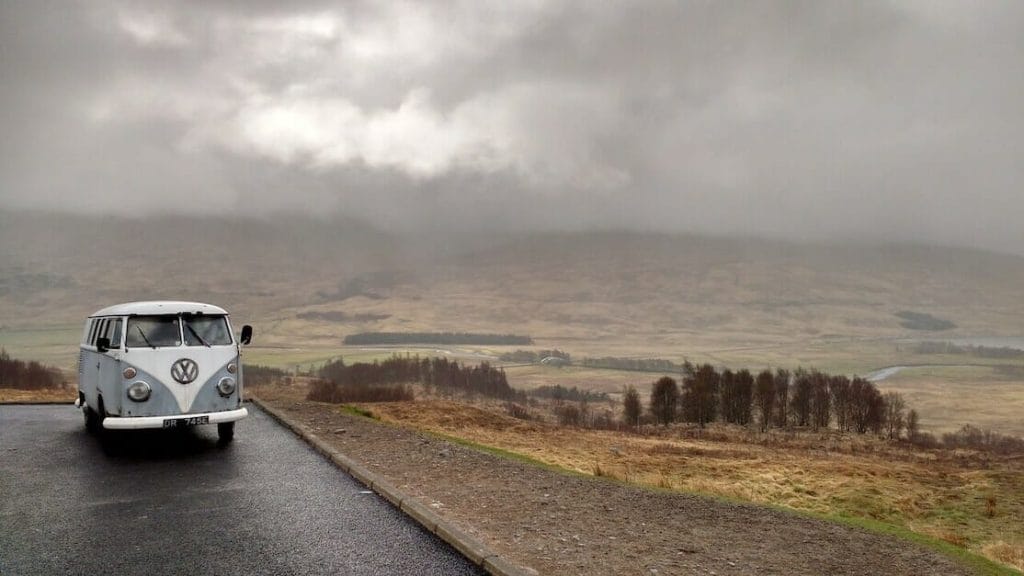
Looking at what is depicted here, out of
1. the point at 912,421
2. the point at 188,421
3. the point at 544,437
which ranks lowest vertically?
the point at 912,421

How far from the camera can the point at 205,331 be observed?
58.7ft

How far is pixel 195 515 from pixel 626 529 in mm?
7618

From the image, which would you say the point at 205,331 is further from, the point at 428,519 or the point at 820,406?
the point at 820,406

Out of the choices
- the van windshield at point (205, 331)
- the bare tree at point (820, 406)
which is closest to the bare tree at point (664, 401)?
the bare tree at point (820, 406)

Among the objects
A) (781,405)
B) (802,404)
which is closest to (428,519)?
(781,405)

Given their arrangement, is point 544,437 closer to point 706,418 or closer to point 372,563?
point 372,563

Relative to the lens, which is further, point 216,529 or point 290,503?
point 290,503

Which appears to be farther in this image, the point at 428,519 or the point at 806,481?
the point at 806,481

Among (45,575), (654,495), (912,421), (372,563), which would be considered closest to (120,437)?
(45,575)

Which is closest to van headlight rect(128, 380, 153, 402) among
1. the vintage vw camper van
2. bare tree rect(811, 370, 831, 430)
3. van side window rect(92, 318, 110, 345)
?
the vintage vw camper van

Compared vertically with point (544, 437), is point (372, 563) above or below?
above

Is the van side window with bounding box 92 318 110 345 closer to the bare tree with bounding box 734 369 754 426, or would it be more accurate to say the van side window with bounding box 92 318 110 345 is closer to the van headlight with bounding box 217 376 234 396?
the van headlight with bounding box 217 376 234 396

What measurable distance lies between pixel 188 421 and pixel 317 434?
454 centimetres

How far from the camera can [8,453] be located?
57.9 feet
